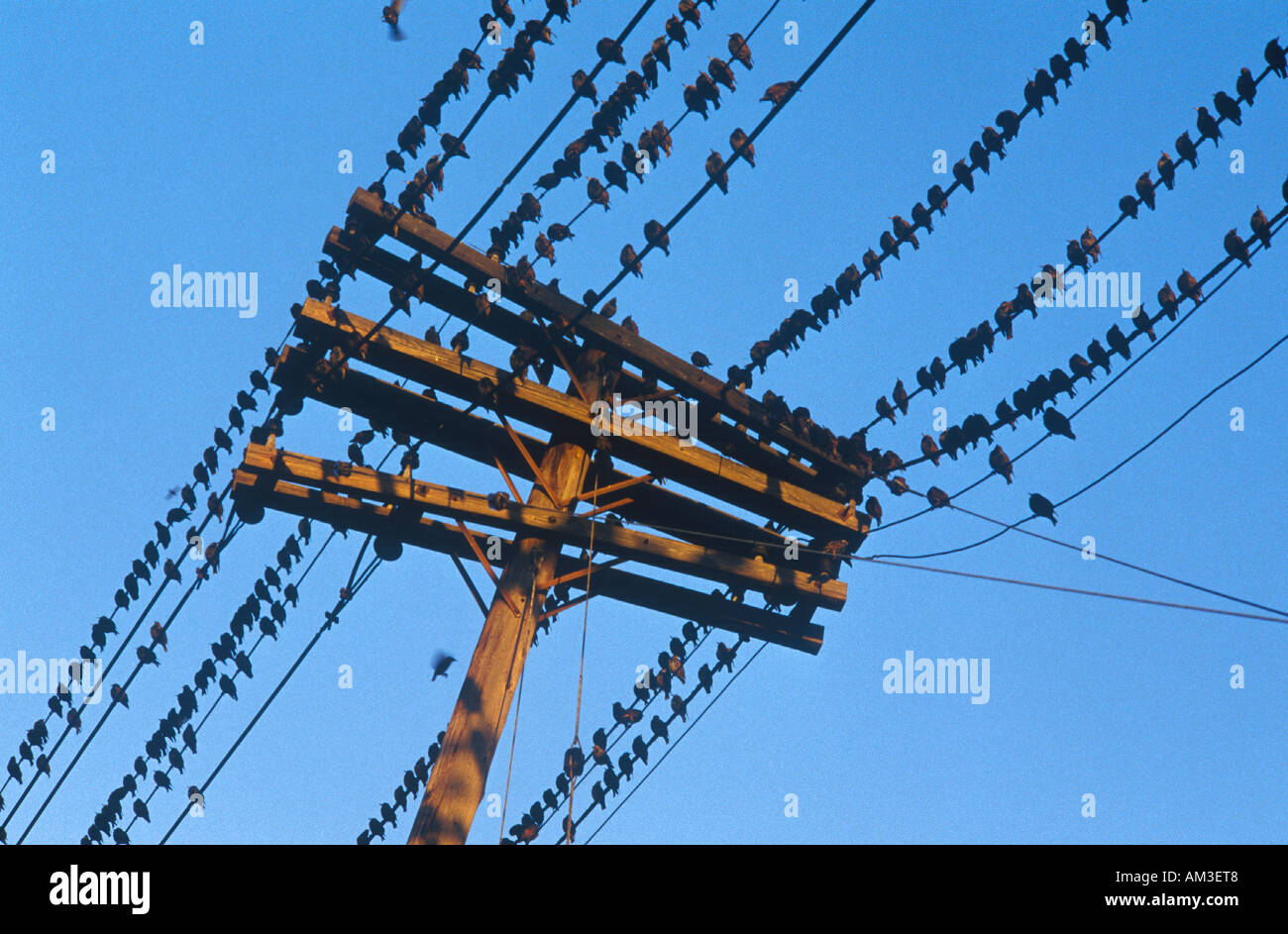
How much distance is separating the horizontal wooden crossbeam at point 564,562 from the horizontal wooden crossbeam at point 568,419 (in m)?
0.74

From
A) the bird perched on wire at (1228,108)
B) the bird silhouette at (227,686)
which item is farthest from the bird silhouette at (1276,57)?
the bird silhouette at (227,686)

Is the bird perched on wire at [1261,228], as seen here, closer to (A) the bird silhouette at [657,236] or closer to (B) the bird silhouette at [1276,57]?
(B) the bird silhouette at [1276,57]

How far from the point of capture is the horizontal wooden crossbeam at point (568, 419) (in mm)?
8617

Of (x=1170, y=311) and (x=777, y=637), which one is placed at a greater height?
(x=1170, y=311)

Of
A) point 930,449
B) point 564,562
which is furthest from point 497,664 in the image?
point 930,449

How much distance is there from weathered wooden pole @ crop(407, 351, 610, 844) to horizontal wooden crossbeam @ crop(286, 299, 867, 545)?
291 mm

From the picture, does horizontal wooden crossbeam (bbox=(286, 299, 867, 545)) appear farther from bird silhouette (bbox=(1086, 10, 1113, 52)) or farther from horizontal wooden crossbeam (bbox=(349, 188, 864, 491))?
bird silhouette (bbox=(1086, 10, 1113, 52))

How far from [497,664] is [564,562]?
1194mm

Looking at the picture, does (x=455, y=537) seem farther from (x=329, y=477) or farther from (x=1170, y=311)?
(x=1170, y=311)

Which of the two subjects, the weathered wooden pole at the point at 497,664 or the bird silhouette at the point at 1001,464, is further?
the bird silhouette at the point at 1001,464

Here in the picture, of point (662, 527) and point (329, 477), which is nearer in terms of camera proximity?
point (329, 477)

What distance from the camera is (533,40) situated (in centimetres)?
805
